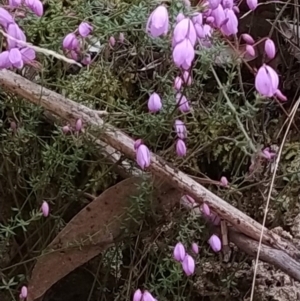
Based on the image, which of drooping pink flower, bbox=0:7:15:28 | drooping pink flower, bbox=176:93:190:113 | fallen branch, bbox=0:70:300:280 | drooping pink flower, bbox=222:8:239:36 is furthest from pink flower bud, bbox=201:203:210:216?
drooping pink flower, bbox=0:7:15:28

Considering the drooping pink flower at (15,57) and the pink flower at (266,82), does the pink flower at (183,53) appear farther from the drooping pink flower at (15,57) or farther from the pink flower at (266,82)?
the drooping pink flower at (15,57)

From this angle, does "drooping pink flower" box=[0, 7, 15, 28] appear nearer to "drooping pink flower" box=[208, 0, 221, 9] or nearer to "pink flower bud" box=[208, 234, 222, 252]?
"drooping pink flower" box=[208, 0, 221, 9]

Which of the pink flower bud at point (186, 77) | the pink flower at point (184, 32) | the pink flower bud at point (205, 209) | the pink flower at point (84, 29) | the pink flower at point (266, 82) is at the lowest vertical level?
the pink flower bud at point (205, 209)

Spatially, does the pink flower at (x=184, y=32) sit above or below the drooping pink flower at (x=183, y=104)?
above

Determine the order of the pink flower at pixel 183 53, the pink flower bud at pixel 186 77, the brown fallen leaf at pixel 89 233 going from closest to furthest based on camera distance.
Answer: the pink flower at pixel 183 53
the pink flower bud at pixel 186 77
the brown fallen leaf at pixel 89 233

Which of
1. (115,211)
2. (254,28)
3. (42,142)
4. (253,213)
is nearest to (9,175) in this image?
(42,142)

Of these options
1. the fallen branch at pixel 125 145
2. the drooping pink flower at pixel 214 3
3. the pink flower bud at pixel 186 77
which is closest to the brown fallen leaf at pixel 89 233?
the fallen branch at pixel 125 145

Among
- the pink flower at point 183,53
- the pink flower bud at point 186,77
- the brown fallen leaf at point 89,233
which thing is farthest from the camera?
the brown fallen leaf at point 89,233

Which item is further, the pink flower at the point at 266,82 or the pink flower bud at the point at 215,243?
the pink flower bud at the point at 215,243
